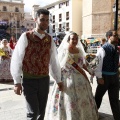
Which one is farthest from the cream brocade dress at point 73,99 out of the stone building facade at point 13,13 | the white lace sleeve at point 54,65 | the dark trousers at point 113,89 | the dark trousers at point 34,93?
the stone building facade at point 13,13

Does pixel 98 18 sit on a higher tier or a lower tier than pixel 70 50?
higher

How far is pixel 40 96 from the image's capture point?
9.05 feet

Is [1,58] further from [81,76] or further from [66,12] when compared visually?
[66,12]

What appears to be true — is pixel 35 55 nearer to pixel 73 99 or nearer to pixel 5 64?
pixel 73 99

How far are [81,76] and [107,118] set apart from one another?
0.90 m

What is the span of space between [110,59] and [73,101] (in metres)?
0.81

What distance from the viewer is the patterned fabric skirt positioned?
340 centimetres

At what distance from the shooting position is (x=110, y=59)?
3484mm

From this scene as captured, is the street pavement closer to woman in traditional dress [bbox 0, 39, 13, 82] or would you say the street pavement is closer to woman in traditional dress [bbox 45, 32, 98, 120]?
woman in traditional dress [bbox 45, 32, 98, 120]

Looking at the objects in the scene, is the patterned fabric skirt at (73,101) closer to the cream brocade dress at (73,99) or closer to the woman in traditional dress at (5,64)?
the cream brocade dress at (73,99)

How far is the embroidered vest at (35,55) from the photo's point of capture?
2.62 m

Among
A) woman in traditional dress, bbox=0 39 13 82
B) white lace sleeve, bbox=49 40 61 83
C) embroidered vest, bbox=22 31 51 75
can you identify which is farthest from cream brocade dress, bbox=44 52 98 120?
woman in traditional dress, bbox=0 39 13 82

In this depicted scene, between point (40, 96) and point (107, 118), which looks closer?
point (40, 96)

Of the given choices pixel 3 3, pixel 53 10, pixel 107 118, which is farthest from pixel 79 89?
pixel 3 3
